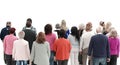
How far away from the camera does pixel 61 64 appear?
813 centimetres

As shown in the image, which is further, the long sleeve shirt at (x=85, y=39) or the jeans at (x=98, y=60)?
the long sleeve shirt at (x=85, y=39)

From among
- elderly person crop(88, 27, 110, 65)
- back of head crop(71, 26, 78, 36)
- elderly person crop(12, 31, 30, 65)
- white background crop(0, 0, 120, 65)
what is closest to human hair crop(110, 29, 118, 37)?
elderly person crop(88, 27, 110, 65)

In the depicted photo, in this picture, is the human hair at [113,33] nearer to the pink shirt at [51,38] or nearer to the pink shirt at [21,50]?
the pink shirt at [51,38]

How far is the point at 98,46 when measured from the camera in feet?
25.2

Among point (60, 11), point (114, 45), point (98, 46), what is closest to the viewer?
point (98, 46)

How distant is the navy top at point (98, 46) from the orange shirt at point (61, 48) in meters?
0.59

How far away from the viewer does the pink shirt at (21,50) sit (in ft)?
25.4

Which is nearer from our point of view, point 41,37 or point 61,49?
point 41,37

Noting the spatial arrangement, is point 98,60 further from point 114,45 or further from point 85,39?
point 85,39

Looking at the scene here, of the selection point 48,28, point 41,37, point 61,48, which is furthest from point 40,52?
point 48,28

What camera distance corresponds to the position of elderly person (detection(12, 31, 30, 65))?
7746mm

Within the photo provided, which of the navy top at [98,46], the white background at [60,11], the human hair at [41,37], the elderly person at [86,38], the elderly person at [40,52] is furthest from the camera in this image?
the white background at [60,11]

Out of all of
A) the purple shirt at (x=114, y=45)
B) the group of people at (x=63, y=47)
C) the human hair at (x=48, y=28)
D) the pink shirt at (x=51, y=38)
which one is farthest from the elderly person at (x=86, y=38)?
the human hair at (x=48, y=28)

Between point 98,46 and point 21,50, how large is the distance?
1.65 meters
